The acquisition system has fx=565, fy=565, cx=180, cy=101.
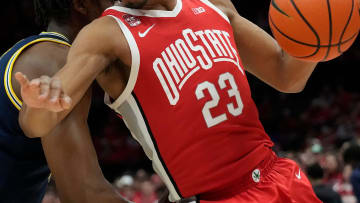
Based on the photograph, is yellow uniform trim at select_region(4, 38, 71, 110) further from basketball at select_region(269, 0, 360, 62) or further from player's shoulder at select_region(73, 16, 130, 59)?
basketball at select_region(269, 0, 360, 62)

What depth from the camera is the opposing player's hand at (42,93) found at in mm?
1830

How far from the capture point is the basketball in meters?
2.27

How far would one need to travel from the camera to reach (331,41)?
2.31 meters

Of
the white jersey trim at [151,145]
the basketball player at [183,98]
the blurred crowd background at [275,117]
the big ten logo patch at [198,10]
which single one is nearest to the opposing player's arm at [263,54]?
the big ten logo patch at [198,10]

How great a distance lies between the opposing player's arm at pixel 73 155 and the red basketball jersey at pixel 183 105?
285 millimetres

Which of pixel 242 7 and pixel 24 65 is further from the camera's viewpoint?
pixel 242 7

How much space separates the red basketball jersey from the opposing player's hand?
17.6 inches

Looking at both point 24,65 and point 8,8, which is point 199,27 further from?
point 8,8

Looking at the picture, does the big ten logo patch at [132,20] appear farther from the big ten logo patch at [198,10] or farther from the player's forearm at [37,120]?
the player's forearm at [37,120]

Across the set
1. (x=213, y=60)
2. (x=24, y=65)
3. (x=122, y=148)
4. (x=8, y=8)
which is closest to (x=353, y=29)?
(x=213, y=60)

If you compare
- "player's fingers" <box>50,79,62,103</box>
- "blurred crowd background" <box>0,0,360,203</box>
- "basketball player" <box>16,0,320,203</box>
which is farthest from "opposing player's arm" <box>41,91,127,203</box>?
"blurred crowd background" <box>0,0,360,203</box>

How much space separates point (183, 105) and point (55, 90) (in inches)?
23.7

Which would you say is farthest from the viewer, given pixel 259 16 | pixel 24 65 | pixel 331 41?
pixel 259 16

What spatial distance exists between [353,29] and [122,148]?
13360 millimetres
